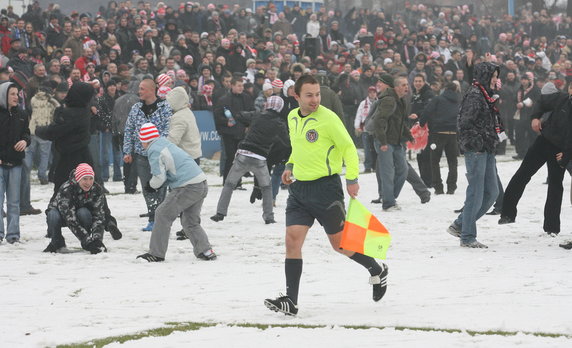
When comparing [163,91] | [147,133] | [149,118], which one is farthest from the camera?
[163,91]

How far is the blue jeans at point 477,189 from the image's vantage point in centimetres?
1129

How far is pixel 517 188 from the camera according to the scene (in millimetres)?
11977

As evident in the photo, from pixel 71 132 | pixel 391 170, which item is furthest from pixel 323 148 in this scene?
pixel 391 170

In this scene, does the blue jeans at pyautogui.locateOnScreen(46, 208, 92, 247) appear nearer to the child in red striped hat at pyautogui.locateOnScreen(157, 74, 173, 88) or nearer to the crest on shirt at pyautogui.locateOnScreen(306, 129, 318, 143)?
the child in red striped hat at pyautogui.locateOnScreen(157, 74, 173, 88)

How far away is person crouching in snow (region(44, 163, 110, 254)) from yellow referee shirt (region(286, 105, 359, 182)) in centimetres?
397

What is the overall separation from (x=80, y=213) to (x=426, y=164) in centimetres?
774

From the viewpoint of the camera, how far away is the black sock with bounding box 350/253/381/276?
8.38m

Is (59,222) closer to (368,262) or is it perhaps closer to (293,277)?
(293,277)

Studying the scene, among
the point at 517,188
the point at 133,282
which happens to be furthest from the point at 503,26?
the point at 133,282

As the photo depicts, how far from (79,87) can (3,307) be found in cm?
459

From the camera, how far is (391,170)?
49.4 ft

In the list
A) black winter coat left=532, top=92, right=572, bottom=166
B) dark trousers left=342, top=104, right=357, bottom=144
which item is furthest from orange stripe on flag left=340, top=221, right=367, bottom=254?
dark trousers left=342, top=104, right=357, bottom=144

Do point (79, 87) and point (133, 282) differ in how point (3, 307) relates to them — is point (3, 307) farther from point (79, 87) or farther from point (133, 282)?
point (79, 87)

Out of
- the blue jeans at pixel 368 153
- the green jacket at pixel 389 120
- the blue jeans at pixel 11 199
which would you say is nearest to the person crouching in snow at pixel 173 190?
the blue jeans at pixel 11 199
